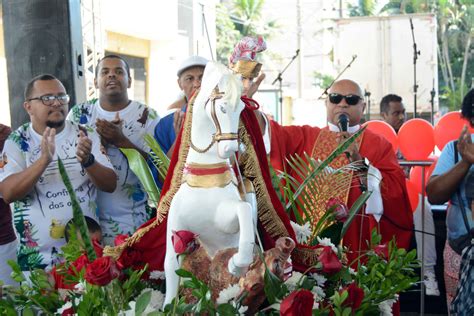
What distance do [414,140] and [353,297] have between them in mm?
5338

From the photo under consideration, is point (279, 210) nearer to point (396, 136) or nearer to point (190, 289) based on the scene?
point (190, 289)

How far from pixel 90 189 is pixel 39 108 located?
0.47m

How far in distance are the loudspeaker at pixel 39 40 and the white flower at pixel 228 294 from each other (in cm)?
295

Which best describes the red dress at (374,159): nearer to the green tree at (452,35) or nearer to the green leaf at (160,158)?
the green leaf at (160,158)

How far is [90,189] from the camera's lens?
13.3 feet

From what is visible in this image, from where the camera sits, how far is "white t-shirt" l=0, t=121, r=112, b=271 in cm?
392

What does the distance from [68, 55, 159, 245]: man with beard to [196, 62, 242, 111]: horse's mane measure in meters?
1.67

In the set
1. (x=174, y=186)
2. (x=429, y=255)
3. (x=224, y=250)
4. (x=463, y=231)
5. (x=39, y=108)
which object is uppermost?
(x=39, y=108)

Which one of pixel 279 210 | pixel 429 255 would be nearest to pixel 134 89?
pixel 429 255

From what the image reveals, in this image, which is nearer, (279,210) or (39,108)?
(279,210)

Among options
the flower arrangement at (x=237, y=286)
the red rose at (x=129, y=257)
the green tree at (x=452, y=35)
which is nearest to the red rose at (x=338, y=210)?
the flower arrangement at (x=237, y=286)

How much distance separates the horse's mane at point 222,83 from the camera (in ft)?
8.24

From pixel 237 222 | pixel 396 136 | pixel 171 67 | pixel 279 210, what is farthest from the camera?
pixel 171 67

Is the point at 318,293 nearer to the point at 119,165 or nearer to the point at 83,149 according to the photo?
the point at 83,149
